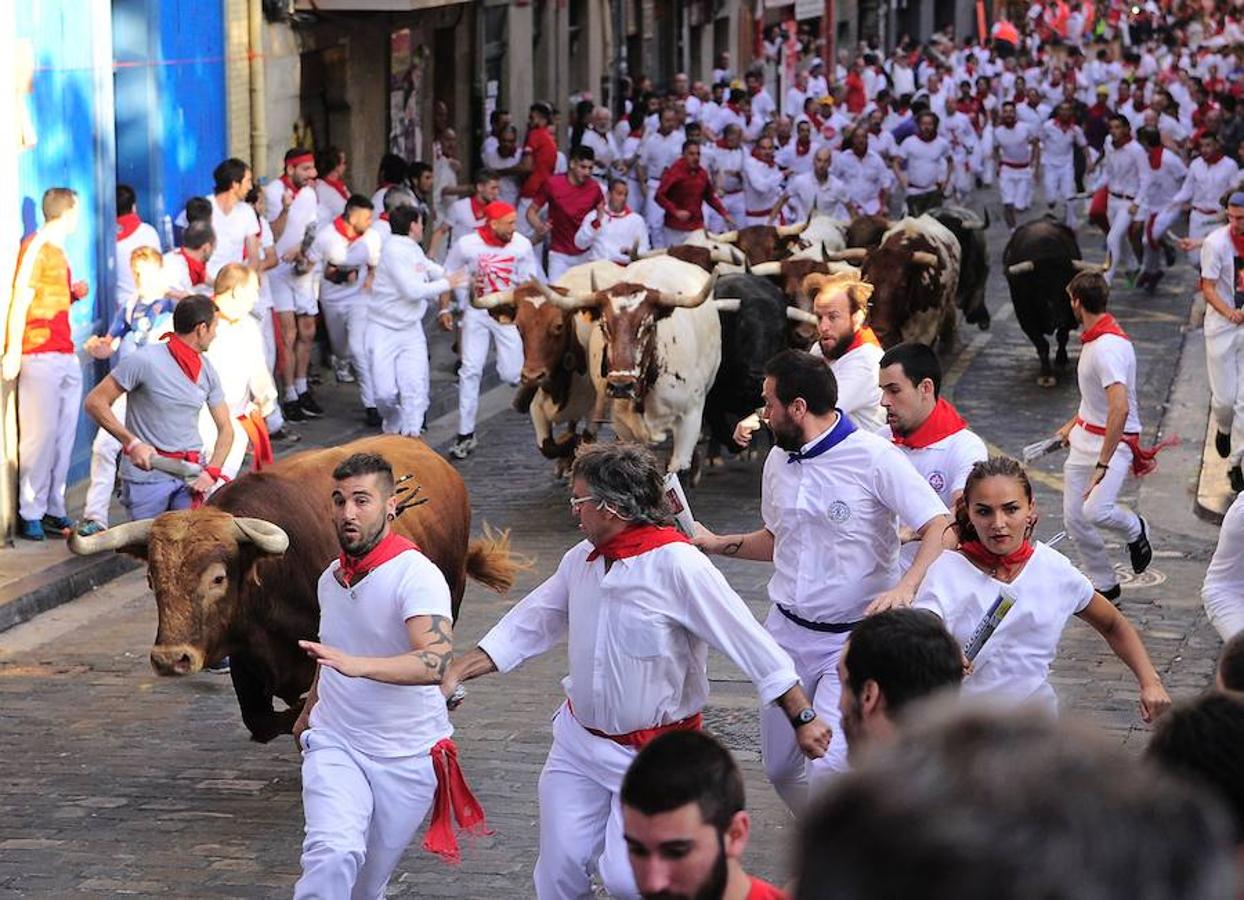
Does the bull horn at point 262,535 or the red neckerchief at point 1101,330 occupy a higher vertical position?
the red neckerchief at point 1101,330

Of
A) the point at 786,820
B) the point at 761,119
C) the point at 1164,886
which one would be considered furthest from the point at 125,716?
the point at 761,119

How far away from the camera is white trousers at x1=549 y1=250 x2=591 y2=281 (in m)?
21.0

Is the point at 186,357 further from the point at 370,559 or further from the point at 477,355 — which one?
the point at 477,355

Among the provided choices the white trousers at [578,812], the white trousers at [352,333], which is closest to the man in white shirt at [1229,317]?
the white trousers at [352,333]

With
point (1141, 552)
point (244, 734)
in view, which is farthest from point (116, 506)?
point (1141, 552)

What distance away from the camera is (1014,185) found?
31.4 meters

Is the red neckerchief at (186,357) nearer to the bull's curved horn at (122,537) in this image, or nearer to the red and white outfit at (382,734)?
the bull's curved horn at (122,537)

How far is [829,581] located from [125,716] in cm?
415

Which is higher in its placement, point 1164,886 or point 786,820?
point 1164,886

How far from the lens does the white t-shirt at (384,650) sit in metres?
6.80

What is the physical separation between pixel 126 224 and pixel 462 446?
2.96m

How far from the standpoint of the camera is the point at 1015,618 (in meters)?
6.43

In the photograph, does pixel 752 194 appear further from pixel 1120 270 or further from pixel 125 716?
pixel 125 716

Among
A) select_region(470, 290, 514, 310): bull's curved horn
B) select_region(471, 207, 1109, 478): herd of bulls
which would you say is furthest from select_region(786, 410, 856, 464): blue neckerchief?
select_region(470, 290, 514, 310): bull's curved horn
